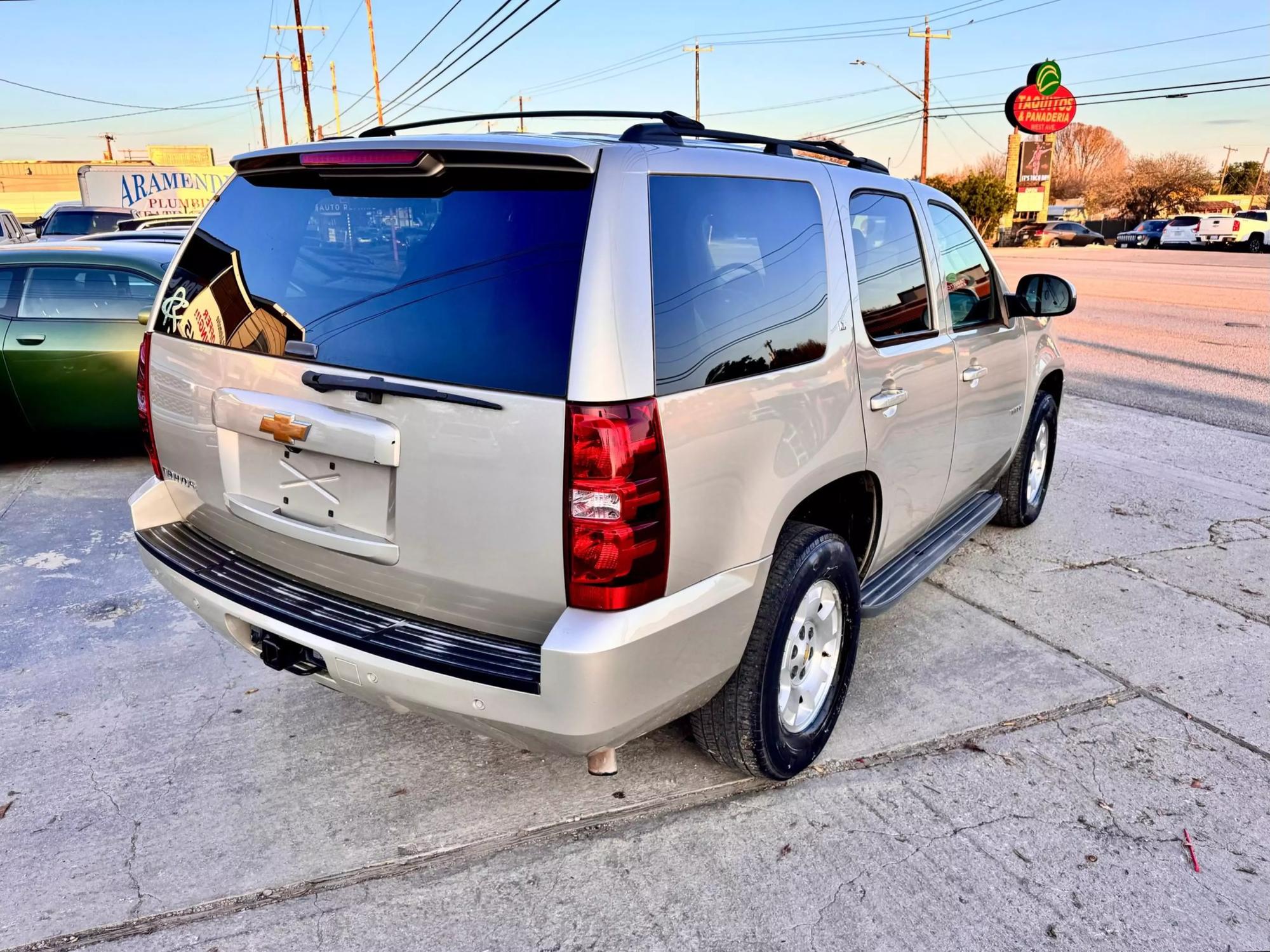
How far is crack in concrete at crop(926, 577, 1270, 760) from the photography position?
3.23 meters

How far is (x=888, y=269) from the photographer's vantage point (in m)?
3.34

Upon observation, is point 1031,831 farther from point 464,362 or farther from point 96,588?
point 96,588

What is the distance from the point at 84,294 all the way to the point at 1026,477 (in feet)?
20.5

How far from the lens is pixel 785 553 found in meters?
2.74

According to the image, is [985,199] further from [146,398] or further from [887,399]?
[146,398]

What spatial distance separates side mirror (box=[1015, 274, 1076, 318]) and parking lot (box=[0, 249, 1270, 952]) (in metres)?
1.34

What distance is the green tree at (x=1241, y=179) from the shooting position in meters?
82.5

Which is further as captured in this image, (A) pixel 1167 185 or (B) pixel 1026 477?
(A) pixel 1167 185

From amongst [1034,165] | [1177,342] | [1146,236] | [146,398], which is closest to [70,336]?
[146,398]

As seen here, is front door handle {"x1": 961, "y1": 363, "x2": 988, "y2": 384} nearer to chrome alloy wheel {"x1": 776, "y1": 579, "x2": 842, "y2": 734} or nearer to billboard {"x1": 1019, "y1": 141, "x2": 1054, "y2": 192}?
chrome alloy wheel {"x1": 776, "y1": 579, "x2": 842, "y2": 734}

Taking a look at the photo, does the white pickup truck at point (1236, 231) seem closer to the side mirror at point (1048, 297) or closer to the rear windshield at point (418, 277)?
the side mirror at point (1048, 297)

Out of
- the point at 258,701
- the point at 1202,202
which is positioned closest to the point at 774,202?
the point at 258,701

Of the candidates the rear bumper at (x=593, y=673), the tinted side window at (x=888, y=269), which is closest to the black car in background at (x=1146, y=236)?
the tinted side window at (x=888, y=269)

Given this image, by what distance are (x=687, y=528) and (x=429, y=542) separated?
2.13 ft
